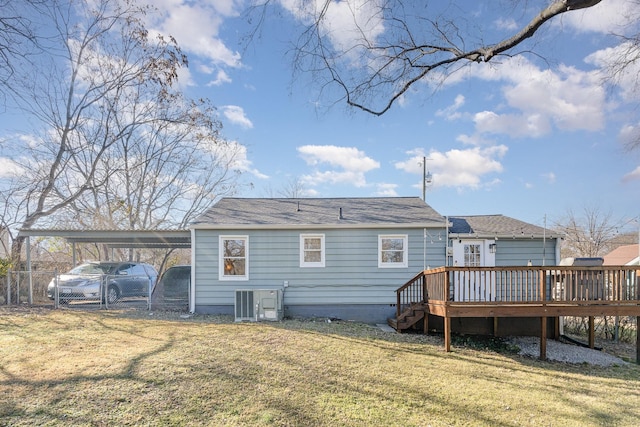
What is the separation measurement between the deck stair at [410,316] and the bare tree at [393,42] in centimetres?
494

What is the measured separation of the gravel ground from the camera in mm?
7759

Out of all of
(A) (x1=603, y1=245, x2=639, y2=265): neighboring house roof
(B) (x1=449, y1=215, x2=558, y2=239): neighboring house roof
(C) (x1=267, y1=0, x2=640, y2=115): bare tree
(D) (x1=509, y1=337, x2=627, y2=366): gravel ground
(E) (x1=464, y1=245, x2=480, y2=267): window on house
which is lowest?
(D) (x1=509, y1=337, x2=627, y2=366): gravel ground

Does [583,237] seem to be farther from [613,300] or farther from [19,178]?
[19,178]

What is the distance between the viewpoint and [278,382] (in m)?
4.97

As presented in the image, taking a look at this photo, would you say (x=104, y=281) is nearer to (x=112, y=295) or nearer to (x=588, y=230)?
(x=112, y=295)

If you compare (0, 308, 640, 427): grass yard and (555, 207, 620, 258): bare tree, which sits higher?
(555, 207, 620, 258): bare tree

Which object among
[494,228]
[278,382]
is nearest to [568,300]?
[494,228]

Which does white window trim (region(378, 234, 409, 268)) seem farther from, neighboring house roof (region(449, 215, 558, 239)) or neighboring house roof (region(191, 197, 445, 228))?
neighboring house roof (region(449, 215, 558, 239))

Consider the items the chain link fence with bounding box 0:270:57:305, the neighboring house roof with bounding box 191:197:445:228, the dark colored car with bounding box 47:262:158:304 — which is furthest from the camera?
the dark colored car with bounding box 47:262:158:304

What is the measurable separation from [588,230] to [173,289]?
84.8 feet

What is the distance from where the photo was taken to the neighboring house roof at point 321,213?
35.0ft

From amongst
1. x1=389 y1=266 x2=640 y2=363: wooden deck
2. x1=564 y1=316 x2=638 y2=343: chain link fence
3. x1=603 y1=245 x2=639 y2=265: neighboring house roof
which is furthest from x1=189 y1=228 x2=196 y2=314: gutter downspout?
x1=603 y1=245 x2=639 y2=265: neighboring house roof

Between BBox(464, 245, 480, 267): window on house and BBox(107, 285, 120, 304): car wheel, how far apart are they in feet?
35.6

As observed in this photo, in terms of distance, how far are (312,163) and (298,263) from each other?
11105 mm
